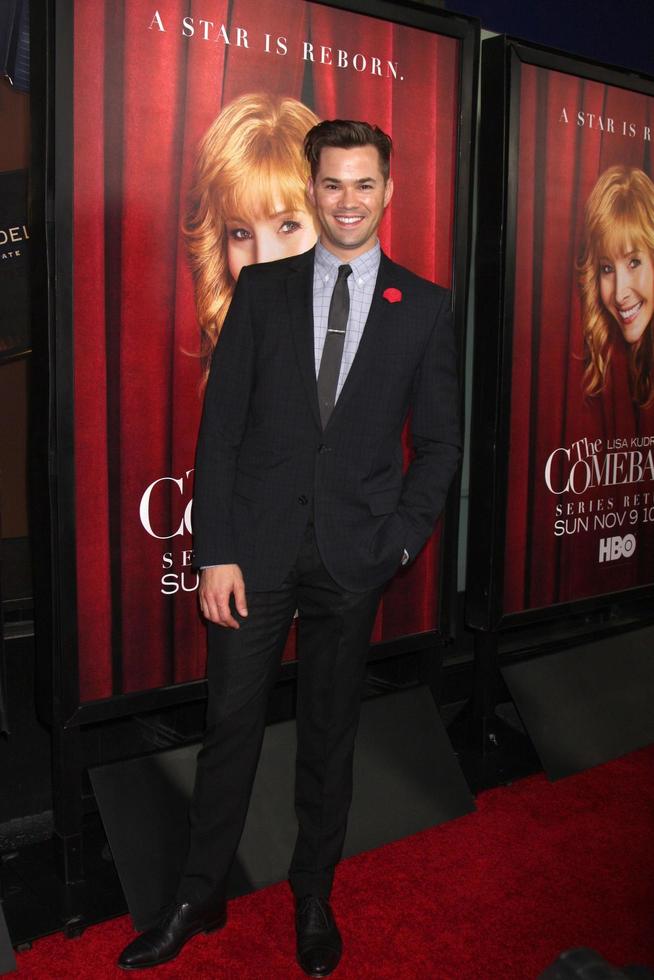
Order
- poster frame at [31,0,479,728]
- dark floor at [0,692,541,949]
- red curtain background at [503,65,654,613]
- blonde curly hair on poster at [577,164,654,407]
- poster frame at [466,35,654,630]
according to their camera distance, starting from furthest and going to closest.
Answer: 1. blonde curly hair on poster at [577,164,654,407]
2. red curtain background at [503,65,654,613]
3. poster frame at [466,35,654,630]
4. dark floor at [0,692,541,949]
5. poster frame at [31,0,479,728]

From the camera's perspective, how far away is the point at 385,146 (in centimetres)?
206

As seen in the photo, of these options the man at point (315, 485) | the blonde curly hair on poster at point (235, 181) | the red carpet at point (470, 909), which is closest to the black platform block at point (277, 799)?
the red carpet at point (470, 909)

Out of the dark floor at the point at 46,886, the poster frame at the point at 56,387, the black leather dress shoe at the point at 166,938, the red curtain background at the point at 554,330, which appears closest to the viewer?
the poster frame at the point at 56,387

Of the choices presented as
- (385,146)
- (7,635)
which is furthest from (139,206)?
(7,635)

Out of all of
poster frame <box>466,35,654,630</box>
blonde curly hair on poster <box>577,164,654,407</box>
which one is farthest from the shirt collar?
blonde curly hair on poster <box>577,164,654,407</box>

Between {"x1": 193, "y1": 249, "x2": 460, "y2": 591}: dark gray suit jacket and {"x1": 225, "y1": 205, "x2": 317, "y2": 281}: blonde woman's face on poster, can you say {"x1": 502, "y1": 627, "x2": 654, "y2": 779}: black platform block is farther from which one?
{"x1": 225, "y1": 205, "x2": 317, "y2": 281}: blonde woman's face on poster

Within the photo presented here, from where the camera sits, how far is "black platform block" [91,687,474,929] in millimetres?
2312

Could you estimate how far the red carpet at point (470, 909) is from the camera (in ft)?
7.03

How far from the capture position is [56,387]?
210 cm

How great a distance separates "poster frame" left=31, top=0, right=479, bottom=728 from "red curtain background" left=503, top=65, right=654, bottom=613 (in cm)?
69

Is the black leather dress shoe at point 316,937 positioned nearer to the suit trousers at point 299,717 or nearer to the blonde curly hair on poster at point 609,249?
the suit trousers at point 299,717

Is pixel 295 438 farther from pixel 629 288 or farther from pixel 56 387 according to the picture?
pixel 629 288

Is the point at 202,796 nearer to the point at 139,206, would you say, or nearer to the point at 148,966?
the point at 148,966

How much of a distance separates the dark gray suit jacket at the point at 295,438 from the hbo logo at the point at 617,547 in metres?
1.35
